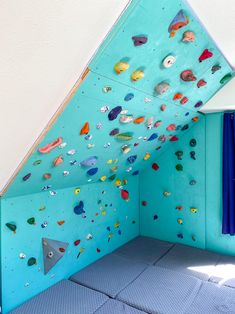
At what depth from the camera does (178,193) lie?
2992mm

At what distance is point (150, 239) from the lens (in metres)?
3.16

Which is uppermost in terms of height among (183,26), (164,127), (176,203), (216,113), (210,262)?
(183,26)

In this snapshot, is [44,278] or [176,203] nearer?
[44,278]

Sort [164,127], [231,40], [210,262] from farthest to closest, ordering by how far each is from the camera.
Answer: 1. [210,262]
2. [164,127]
3. [231,40]

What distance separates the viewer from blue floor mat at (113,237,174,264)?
2.64 m

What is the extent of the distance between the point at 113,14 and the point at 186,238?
2.60 m

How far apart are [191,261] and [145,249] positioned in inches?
20.4

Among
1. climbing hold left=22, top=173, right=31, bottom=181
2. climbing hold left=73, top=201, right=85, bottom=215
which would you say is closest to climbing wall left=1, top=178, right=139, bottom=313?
climbing hold left=73, top=201, right=85, bottom=215

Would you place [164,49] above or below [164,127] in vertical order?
above

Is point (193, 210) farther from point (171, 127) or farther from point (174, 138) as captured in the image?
point (171, 127)

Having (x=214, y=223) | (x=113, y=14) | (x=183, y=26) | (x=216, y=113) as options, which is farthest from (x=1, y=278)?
(x=216, y=113)

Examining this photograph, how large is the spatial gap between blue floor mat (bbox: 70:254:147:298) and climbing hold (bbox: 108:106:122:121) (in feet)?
4.41

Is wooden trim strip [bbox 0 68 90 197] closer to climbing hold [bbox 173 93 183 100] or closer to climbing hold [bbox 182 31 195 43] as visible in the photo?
climbing hold [bbox 182 31 195 43]

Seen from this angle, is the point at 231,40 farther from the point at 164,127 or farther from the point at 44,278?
the point at 44,278
